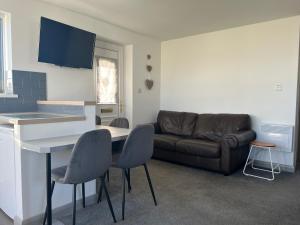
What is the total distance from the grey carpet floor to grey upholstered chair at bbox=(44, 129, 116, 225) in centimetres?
60

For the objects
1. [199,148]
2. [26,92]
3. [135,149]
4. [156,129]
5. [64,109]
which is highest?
[26,92]

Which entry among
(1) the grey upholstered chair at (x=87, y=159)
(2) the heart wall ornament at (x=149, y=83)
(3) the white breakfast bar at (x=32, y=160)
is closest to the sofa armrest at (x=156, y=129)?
(2) the heart wall ornament at (x=149, y=83)

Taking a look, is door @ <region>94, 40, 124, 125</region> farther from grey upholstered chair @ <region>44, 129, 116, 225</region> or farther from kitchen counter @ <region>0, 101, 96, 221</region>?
grey upholstered chair @ <region>44, 129, 116, 225</region>

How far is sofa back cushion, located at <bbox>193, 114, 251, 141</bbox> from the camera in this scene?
13.2 feet

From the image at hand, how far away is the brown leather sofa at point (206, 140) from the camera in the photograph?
138 inches

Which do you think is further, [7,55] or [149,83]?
[149,83]

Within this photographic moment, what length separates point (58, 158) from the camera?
2.35 metres

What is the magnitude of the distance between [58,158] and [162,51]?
376 cm

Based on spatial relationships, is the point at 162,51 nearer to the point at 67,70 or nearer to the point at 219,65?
the point at 219,65

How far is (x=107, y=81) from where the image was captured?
4.45 metres

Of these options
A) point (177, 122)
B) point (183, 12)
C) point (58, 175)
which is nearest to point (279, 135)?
point (177, 122)

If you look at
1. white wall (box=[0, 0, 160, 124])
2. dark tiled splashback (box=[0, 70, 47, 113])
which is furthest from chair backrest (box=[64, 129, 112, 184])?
white wall (box=[0, 0, 160, 124])

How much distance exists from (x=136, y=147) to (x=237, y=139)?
1.86m

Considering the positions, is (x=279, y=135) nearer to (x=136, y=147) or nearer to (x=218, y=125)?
(x=218, y=125)
